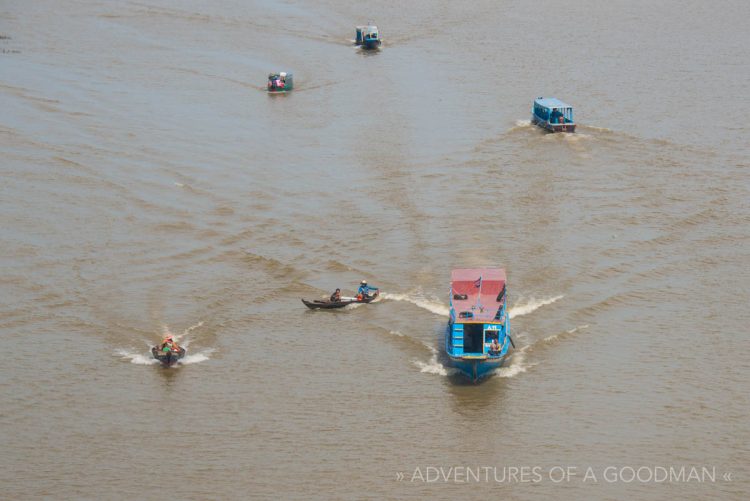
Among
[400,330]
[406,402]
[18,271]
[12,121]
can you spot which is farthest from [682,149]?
[12,121]

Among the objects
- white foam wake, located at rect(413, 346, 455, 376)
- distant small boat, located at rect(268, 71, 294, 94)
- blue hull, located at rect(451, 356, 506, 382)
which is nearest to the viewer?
blue hull, located at rect(451, 356, 506, 382)

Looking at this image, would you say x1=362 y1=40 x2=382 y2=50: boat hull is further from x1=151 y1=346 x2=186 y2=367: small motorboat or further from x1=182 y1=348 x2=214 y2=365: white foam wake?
x1=151 y1=346 x2=186 y2=367: small motorboat

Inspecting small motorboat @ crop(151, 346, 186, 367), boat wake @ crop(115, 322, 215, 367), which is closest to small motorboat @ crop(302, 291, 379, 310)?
boat wake @ crop(115, 322, 215, 367)

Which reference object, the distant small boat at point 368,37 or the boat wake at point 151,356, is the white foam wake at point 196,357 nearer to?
the boat wake at point 151,356

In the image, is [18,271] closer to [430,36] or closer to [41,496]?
[41,496]

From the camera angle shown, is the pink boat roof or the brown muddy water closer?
the brown muddy water
